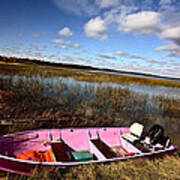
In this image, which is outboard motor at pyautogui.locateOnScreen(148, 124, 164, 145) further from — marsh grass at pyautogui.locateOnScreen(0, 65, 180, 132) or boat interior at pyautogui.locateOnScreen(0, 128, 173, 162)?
marsh grass at pyautogui.locateOnScreen(0, 65, 180, 132)

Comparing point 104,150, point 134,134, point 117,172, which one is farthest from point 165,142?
point 117,172

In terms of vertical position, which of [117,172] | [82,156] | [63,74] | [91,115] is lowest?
[91,115]

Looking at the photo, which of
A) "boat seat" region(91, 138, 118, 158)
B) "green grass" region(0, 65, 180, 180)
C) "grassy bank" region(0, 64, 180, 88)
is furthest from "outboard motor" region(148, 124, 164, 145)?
"grassy bank" region(0, 64, 180, 88)

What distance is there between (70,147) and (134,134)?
2920mm

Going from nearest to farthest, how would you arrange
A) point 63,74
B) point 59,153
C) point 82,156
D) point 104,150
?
point 59,153 → point 82,156 → point 104,150 → point 63,74

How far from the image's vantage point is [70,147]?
5598 millimetres

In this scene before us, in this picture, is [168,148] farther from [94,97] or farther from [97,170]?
[94,97]

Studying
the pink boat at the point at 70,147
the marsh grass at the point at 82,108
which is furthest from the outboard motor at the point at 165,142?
the marsh grass at the point at 82,108

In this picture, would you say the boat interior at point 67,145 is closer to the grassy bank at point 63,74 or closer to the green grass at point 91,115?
the green grass at point 91,115

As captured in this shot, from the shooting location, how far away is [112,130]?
21.6ft

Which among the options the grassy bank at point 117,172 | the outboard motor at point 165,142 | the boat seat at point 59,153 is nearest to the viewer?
the grassy bank at point 117,172

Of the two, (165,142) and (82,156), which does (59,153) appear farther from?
(165,142)

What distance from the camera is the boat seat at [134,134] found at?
20.4ft

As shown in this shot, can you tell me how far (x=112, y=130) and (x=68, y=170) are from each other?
10.3 ft
